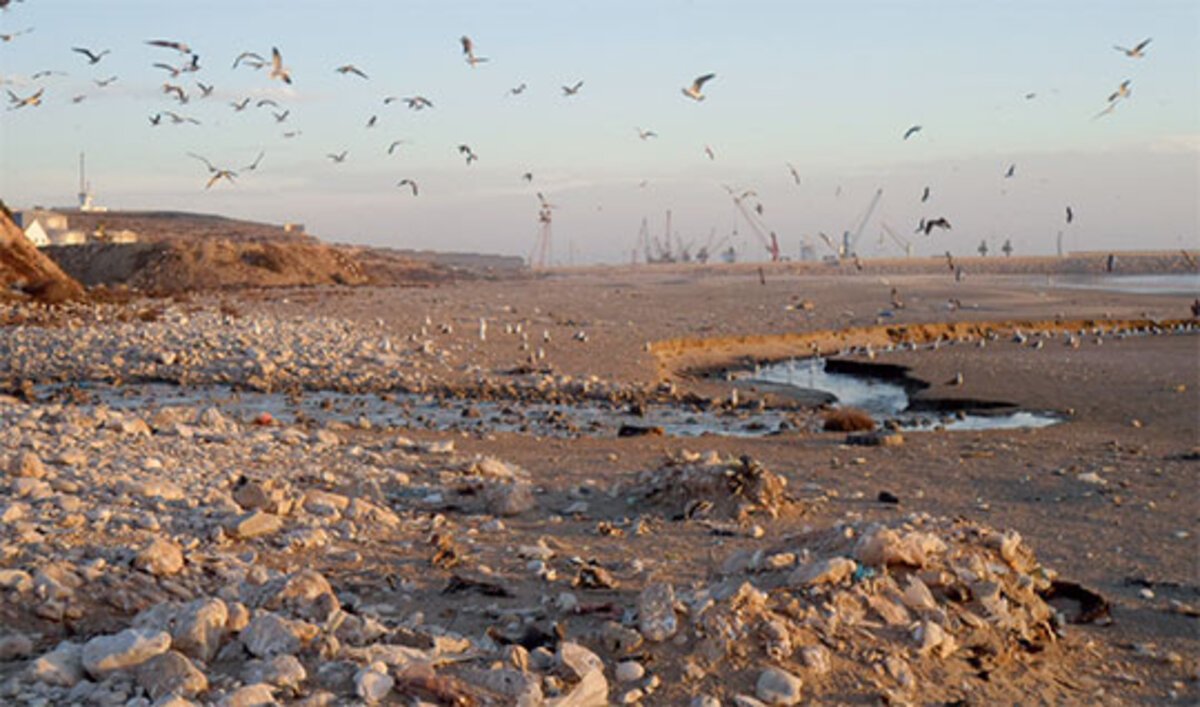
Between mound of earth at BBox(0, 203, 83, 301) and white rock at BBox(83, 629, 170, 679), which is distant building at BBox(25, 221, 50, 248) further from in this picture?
white rock at BBox(83, 629, 170, 679)

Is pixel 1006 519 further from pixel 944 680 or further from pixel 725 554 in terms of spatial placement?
pixel 944 680

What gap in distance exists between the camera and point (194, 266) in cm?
5722

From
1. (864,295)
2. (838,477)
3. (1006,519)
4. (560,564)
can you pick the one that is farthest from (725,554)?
(864,295)

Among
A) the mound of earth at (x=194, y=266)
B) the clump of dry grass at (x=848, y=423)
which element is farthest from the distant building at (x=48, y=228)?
the clump of dry grass at (x=848, y=423)

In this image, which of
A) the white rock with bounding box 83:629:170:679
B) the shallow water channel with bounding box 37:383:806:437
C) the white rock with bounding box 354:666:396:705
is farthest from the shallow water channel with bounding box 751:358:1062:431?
the white rock with bounding box 83:629:170:679

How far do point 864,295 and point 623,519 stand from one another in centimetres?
3820

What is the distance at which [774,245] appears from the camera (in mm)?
116812

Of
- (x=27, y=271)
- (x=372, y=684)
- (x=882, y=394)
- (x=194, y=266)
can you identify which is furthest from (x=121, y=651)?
(x=194, y=266)

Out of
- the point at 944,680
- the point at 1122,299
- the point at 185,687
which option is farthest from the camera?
the point at 1122,299

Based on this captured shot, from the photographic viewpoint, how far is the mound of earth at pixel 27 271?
34.9 meters

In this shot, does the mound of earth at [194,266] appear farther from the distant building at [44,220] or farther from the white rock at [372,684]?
the white rock at [372,684]

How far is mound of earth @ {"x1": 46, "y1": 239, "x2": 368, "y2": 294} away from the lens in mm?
54469

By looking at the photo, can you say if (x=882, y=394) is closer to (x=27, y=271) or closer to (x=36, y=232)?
(x=27, y=271)

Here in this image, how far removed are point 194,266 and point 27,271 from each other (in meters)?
20.8
